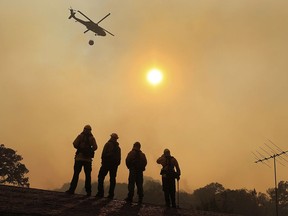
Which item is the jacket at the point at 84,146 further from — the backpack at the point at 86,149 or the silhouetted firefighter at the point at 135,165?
the silhouetted firefighter at the point at 135,165

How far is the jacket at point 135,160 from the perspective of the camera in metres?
13.1

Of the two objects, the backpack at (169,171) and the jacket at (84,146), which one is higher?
the jacket at (84,146)

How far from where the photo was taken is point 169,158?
44.4ft

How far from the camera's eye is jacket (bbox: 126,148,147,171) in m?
13.1

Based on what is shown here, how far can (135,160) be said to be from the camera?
1311cm

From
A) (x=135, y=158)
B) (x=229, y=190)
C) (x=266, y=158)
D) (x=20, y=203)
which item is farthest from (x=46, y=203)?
(x=229, y=190)

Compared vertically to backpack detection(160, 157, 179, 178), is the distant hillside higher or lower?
lower

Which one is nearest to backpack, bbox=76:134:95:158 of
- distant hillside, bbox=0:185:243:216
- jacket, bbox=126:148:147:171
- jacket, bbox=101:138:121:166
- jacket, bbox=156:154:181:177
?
jacket, bbox=101:138:121:166

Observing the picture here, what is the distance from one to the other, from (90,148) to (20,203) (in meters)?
4.23

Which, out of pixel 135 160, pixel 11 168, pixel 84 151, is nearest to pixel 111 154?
pixel 135 160

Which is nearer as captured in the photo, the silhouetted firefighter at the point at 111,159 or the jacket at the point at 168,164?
the silhouetted firefighter at the point at 111,159

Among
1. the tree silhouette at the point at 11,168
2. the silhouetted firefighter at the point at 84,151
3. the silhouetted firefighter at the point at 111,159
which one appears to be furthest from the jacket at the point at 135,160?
the tree silhouette at the point at 11,168

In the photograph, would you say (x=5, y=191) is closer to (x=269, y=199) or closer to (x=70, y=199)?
(x=70, y=199)

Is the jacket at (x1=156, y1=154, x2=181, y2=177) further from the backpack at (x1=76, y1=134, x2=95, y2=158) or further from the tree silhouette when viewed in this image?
the tree silhouette
